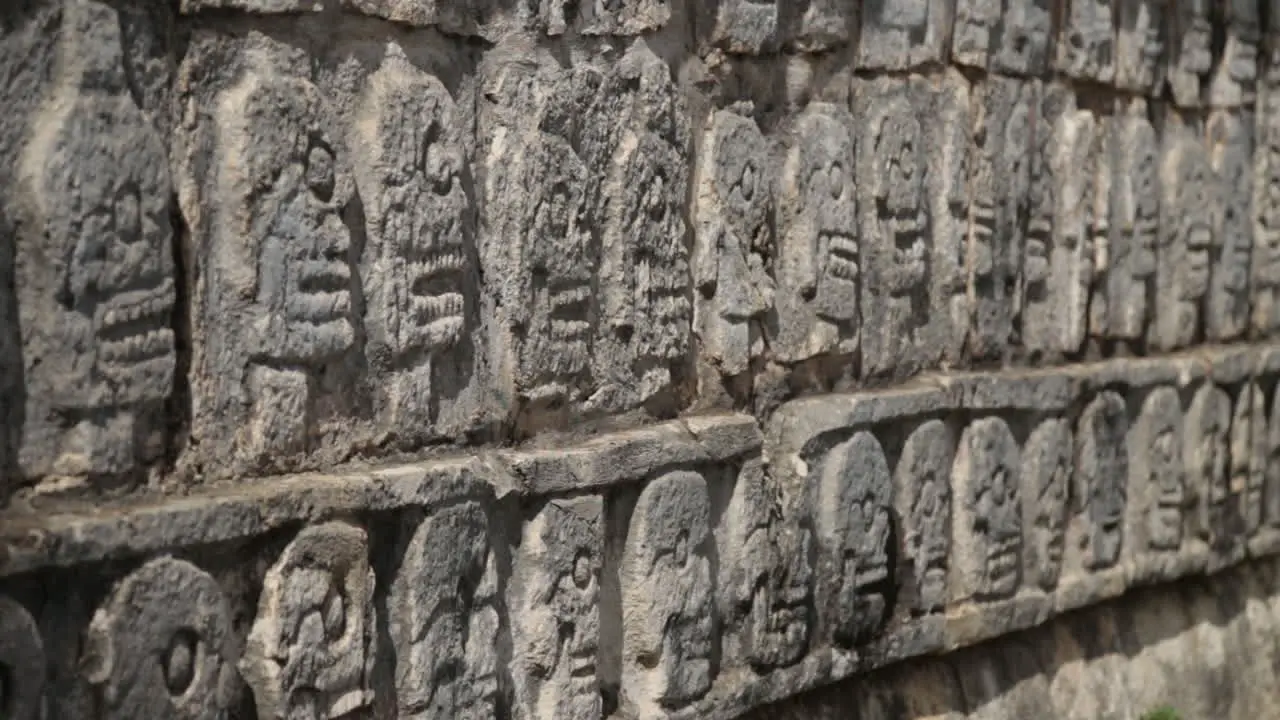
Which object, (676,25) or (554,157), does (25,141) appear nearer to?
(554,157)

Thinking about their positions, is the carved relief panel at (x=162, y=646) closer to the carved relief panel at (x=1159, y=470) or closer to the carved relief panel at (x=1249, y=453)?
the carved relief panel at (x=1159, y=470)

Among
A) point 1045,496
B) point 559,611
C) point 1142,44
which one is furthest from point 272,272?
point 1142,44

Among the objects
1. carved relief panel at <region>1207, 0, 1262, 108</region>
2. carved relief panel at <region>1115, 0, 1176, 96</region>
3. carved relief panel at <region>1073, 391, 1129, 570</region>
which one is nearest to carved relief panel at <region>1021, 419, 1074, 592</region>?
carved relief panel at <region>1073, 391, 1129, 570</region>

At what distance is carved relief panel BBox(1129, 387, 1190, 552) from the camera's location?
5.45 metres

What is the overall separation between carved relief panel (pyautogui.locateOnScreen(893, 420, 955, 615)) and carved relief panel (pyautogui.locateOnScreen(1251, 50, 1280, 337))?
7.34 ft

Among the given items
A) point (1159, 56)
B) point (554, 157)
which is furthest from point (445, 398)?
point (1159, 56)

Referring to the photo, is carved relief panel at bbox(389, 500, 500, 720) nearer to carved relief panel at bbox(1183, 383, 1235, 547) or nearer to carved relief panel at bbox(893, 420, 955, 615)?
carved relief panel at bbox(893, 420, 955, 615)

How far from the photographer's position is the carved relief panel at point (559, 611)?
126 inches

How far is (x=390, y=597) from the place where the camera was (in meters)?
2.91

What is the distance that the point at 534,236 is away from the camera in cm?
321

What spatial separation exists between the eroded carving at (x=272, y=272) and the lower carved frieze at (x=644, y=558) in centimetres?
12

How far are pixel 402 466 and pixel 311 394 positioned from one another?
0.23 meters

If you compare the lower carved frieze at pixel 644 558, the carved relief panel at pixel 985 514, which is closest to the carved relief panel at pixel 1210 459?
the lower carved frieze at pixel 644 558

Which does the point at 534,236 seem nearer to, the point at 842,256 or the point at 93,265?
the point at 93,265
